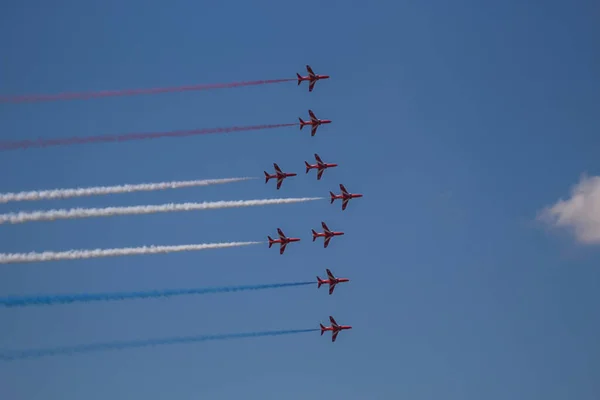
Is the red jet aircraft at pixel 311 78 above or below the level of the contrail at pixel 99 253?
above

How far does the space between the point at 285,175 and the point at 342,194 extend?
27.0ft

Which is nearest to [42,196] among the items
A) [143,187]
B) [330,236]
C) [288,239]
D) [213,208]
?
[143,187]

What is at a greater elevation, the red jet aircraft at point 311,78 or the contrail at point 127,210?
the red jet aircraft at point 311,78

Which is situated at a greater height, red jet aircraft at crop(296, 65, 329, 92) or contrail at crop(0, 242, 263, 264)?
red jet aircraft at crop(296, 65, 329, 92)

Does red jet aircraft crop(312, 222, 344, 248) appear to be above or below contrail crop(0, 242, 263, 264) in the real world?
above

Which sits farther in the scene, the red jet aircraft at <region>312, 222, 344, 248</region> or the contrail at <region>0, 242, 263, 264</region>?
the red jet aircraft at <region>312, 222, 344, 248</region>

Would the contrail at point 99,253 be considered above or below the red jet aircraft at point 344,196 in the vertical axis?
below

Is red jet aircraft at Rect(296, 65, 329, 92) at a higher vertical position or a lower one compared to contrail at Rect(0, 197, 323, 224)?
higher

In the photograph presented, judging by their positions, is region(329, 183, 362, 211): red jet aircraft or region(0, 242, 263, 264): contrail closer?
region(0, 242, 263, 264): contrail

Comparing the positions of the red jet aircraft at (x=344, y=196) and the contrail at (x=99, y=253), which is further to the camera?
the red jet aircraft at (x=344, y=196)

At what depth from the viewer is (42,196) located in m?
77.4

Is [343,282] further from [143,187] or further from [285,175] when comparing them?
[143,187]

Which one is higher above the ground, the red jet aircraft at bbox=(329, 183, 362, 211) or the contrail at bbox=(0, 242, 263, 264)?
the red jet aircraft at bbox=(329, 183, 362, 211)

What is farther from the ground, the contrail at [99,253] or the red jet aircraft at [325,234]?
the red jet aircraft at [325,234]
